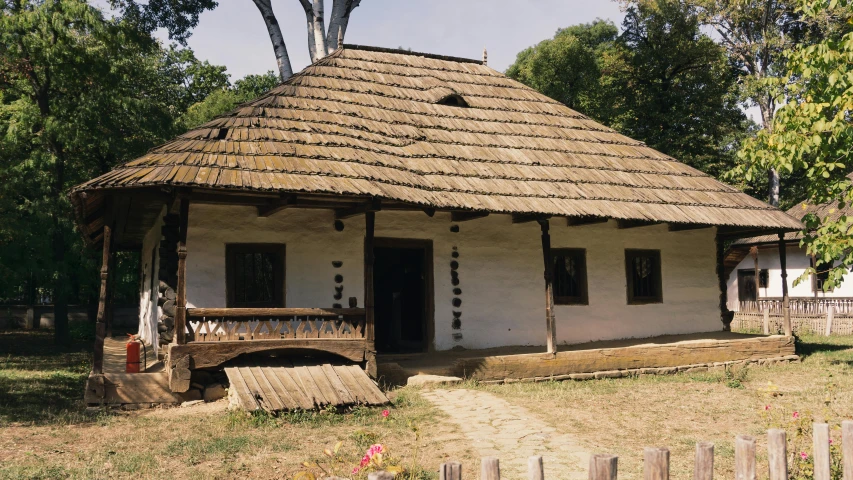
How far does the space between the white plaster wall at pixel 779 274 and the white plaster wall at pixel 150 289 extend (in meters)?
18.5

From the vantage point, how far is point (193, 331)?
30.7 ft

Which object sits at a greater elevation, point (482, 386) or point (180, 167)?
point (180, 167)

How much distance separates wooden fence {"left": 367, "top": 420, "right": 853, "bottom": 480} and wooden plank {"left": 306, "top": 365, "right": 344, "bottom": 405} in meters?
5.20

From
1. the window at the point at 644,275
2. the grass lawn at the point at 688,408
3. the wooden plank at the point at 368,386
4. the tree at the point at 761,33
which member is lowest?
the grass lawn at the point at 688,408

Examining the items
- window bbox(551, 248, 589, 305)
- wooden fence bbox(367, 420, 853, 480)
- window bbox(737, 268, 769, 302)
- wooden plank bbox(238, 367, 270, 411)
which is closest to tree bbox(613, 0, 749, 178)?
window bbox(737, 268, 769, 302)

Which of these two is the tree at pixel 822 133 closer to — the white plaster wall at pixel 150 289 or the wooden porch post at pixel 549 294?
the wooden porch post at pixel 549 294

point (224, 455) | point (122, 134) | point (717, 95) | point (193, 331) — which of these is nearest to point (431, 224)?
point (193, 331)

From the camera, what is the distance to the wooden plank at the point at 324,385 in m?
8.68

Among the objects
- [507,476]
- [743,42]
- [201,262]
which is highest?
[743,42]

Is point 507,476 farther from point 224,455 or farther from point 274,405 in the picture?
point 274,405

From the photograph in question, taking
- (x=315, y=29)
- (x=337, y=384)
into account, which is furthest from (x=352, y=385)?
(x=315, y=29)

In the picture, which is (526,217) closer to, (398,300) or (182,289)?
(398,300)

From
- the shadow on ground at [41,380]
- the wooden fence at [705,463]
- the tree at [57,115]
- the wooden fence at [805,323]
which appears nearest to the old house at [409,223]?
the shadow on ground at [41,380]

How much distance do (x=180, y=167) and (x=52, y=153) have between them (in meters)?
11.3
